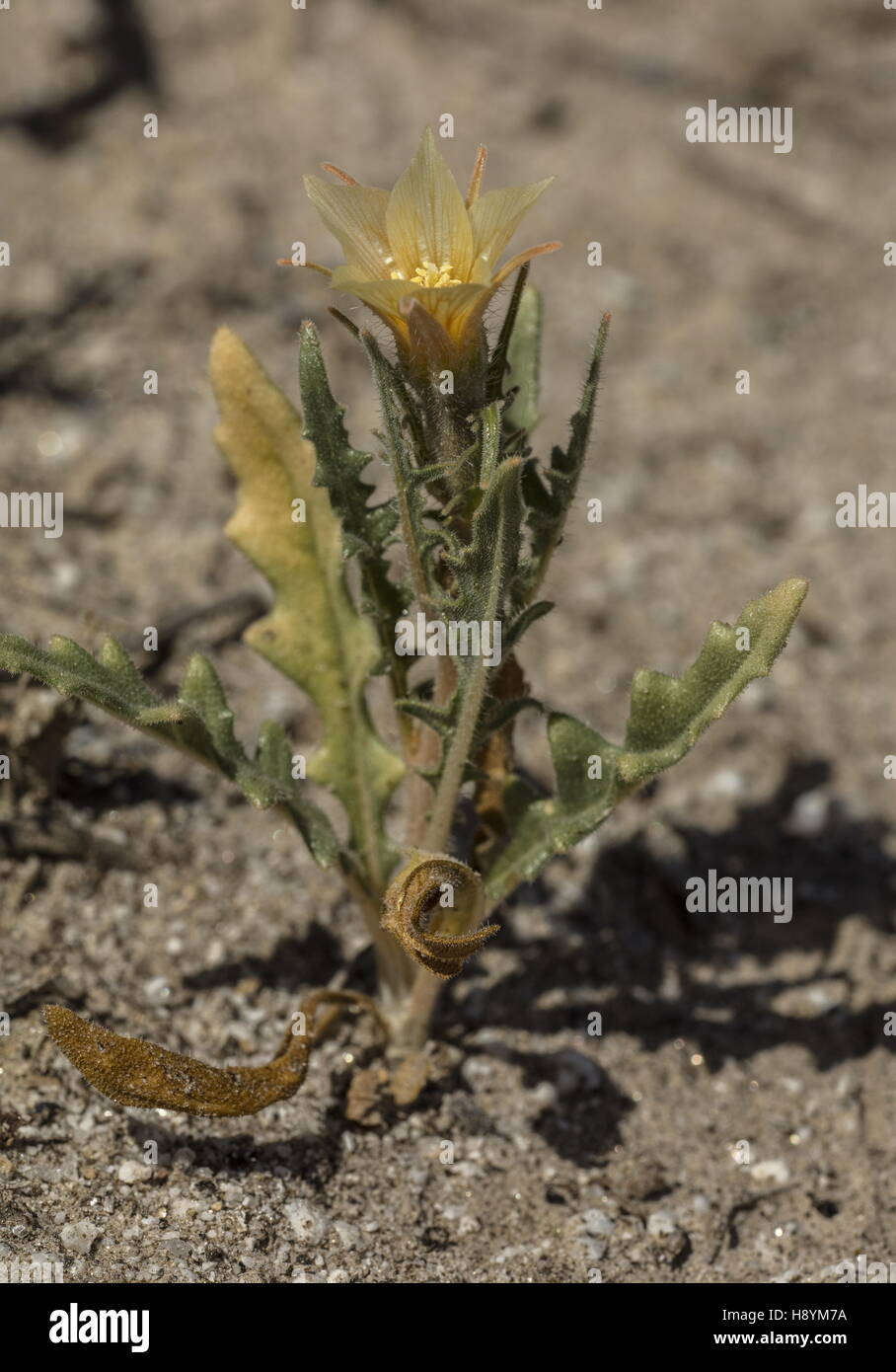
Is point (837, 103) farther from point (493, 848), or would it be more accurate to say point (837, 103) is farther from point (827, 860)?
point (493, 848)

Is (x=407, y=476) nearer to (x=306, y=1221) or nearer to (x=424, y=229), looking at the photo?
(x=424, y=229)

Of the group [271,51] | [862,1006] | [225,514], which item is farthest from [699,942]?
[271,51]

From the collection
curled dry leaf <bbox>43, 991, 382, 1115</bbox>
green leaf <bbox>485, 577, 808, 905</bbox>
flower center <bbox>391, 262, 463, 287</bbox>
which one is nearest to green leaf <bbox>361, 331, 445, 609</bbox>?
flower center <bbox>391, 262, 463, 287</bbox>

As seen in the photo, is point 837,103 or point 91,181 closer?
point 91,181

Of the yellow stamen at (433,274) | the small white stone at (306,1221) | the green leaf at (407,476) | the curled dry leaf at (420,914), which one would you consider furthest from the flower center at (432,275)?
the small white stone at (306,1221)

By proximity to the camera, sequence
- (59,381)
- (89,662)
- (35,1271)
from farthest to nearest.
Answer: (59,381), (89,662), (35,1271)

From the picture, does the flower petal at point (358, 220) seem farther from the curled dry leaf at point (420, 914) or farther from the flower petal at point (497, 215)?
the curled dry leaf at point (420, 914)
